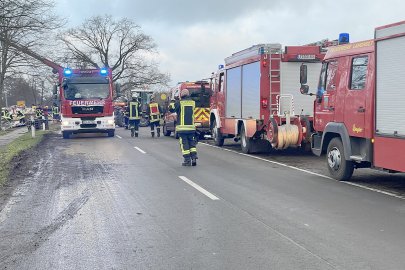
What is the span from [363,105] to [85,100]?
1580cm

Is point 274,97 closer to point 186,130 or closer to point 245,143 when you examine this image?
point 245,143

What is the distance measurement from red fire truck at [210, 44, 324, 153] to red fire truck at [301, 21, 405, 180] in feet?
8.36

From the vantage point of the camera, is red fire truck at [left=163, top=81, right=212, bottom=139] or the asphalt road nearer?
the asphalt road

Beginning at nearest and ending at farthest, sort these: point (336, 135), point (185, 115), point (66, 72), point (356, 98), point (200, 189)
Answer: point (200, 189) < point (356, 98) < point (336, 135) < point (185, 115) < point (66, 72)

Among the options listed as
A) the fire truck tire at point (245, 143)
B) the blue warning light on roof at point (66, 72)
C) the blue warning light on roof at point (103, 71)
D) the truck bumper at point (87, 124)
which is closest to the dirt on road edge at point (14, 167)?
the truck bumper at point (87, 124)

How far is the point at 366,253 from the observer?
508 cm

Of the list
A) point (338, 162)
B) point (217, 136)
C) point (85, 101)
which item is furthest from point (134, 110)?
point (338, 162)

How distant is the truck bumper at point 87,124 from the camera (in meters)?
22.4

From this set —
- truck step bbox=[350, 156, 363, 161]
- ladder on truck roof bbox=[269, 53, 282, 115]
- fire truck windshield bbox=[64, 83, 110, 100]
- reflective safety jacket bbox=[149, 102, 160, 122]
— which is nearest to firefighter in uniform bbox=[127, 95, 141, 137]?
reflective safety jacket bbox=[149, 102, 160, 122]

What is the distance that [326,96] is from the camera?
1052 centimetres

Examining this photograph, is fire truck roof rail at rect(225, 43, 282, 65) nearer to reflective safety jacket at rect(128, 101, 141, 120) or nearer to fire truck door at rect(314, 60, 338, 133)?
fire truck door at rect(314, 60, 338, 133)

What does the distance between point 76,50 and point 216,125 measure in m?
43.3

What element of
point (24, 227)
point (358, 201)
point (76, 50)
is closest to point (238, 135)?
point (358, 201)

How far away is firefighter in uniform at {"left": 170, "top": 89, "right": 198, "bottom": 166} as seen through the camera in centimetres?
1217
